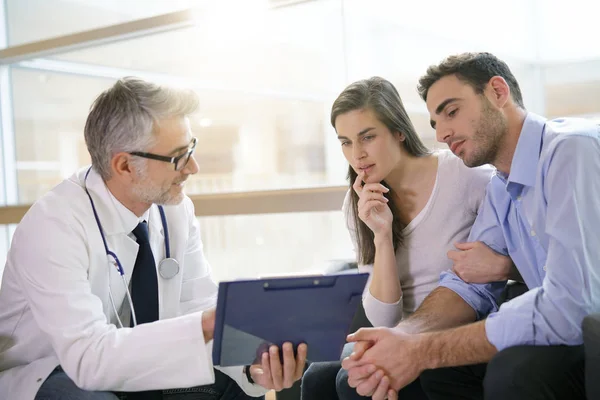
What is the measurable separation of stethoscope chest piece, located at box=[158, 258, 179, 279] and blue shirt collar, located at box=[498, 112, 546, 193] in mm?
1062

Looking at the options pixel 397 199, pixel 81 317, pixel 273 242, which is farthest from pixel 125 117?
pixel 273 242

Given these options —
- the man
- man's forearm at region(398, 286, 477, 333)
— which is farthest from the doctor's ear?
man's forearm at region(398, 286, 477, 333)

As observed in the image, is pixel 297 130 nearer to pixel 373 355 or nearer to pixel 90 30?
pixel 90 30

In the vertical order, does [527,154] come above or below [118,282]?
above

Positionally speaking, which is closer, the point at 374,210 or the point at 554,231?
the point at 554,231

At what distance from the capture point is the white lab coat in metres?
1.71

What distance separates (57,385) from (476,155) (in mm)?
1358

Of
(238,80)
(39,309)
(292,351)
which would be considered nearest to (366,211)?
(292,351)

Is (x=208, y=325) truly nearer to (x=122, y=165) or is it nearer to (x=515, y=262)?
(x=122, y=165)

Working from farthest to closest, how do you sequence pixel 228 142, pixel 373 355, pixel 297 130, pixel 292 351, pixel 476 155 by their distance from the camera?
pixel 228 142 < pixel 297 130 < pixel 476 155 < pixel 373 355 < pixel 292 351

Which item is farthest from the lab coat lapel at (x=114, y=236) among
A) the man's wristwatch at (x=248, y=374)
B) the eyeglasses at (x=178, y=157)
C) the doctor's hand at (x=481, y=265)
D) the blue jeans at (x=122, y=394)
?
the doctor's hand at (x=481, y=265)

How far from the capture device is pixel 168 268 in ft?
6.90

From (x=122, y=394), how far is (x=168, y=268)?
41cm

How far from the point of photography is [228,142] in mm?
4227
